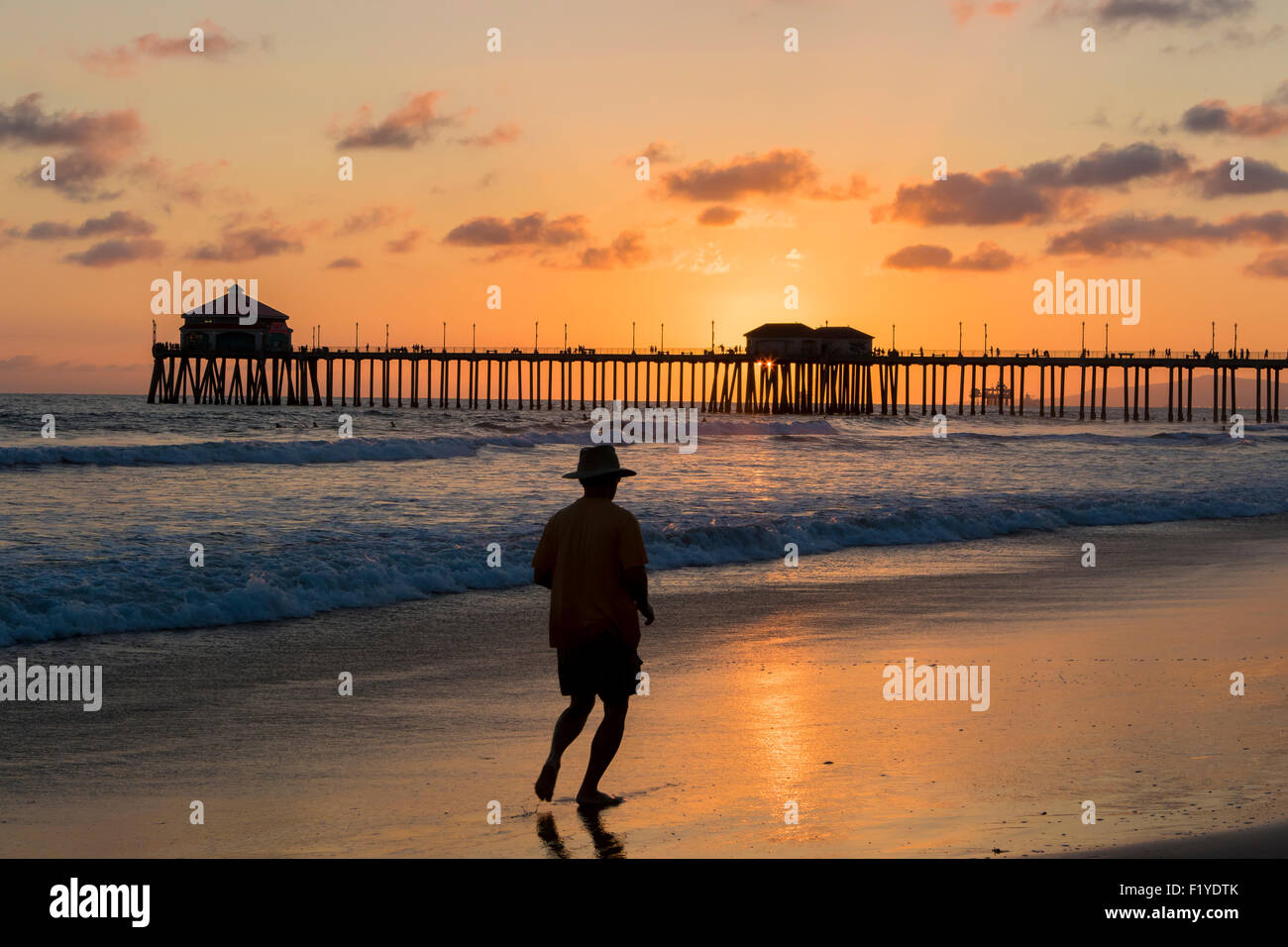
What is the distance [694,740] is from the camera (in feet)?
22.4

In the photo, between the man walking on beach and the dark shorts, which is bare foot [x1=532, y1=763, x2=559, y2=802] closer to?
the man walking on beach

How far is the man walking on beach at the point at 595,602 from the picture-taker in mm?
5762

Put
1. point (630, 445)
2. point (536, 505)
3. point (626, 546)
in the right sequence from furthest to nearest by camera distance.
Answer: point (630, 445), point (536, 505), point (626, 546)

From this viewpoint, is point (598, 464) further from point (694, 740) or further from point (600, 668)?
point (694, 740)

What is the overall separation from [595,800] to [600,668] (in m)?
0.58

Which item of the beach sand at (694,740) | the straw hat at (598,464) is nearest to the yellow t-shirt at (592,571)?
the straw hat at (598,464)

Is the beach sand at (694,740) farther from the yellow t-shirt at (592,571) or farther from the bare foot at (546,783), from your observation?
the yellow t-shirt at (592,571)

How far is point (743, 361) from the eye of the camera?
319 feet

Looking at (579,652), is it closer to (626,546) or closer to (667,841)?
(626,546)

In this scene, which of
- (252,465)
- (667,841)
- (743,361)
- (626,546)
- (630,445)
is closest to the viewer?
(667,841)

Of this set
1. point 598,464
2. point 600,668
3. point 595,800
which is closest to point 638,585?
point 600,668

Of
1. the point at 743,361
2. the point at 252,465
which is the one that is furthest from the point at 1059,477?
the point at 743,361

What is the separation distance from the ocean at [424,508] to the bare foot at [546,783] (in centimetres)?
579
